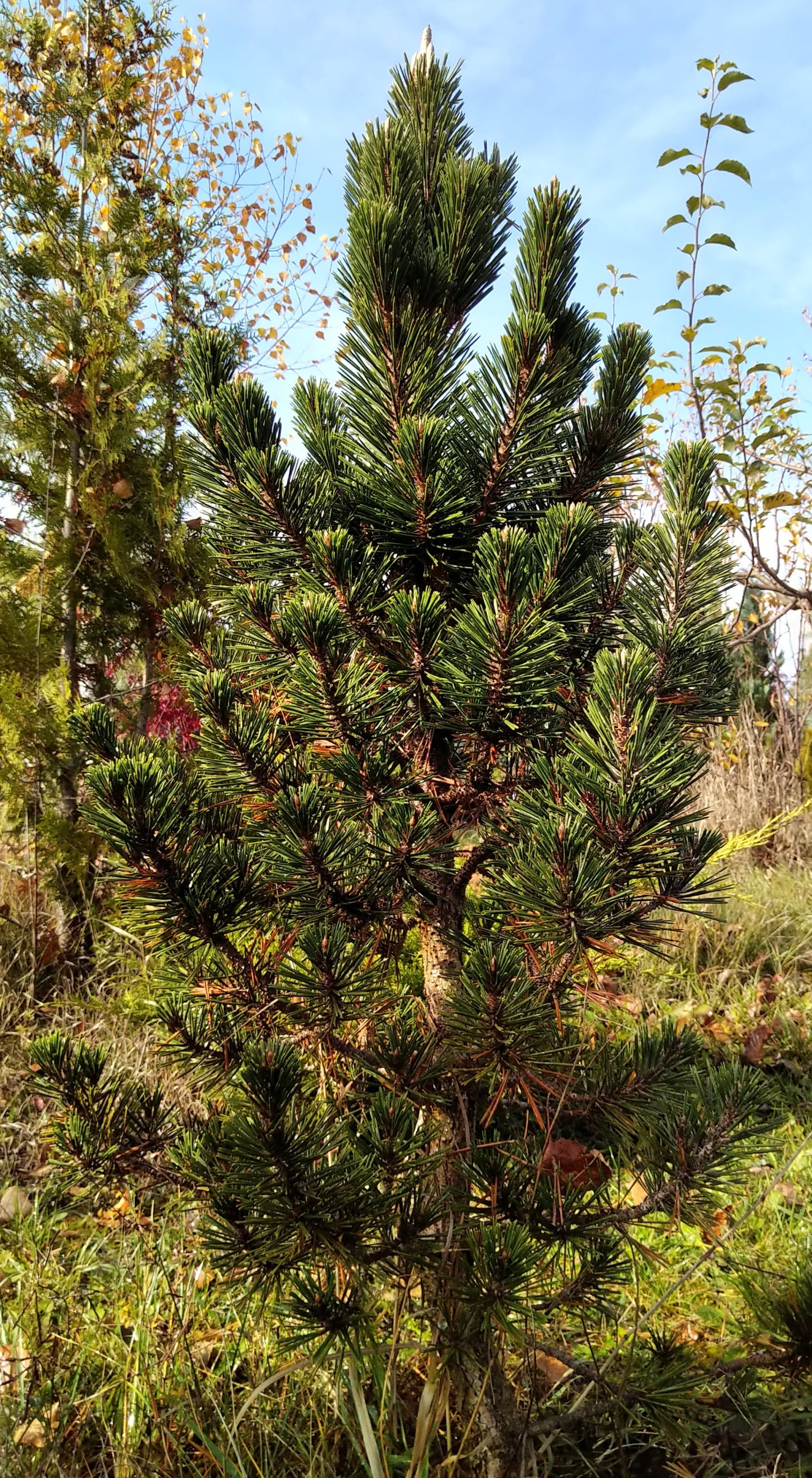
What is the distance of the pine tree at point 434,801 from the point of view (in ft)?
4.10

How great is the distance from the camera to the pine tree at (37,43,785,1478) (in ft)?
4.10

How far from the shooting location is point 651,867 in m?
1.29

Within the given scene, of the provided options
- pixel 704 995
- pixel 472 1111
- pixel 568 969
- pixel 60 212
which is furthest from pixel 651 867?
pixel 60 212

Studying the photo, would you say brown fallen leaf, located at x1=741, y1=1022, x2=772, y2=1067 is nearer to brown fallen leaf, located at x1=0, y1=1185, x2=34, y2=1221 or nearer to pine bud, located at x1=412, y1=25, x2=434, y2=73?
brown fallen leaf, located at x1=0, y1=1185, x2=34, y2=1221

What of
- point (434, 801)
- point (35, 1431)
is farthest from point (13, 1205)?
point (434, 801)

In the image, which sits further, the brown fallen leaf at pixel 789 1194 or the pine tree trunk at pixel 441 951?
the brown fallen leaf at pixel 789 1194

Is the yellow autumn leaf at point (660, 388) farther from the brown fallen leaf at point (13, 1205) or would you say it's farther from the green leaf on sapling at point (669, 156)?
the brown fallen leaf at point (13, 1205)

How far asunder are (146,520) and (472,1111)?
3251mm

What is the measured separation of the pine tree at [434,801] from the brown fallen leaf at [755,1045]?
85.6 inches

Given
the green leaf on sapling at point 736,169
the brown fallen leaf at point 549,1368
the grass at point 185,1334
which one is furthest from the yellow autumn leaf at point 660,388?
the brown fallen leaf at point 549,1368

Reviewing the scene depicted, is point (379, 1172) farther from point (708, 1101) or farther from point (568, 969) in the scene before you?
point (708, 1101)

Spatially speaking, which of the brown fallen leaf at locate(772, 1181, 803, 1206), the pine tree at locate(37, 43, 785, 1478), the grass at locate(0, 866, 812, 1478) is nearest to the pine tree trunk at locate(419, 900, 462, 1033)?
the pine tree at locate(37, 43, 785, 1478)

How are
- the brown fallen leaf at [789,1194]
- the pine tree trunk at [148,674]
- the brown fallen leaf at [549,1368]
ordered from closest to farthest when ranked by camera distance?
the brown fallen leaf at [549,1368] < the brown fallen leaf at [789,1194] < the pine tree trunk at [148,674]

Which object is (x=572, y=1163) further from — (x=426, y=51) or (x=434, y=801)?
(x=426, y=51)
